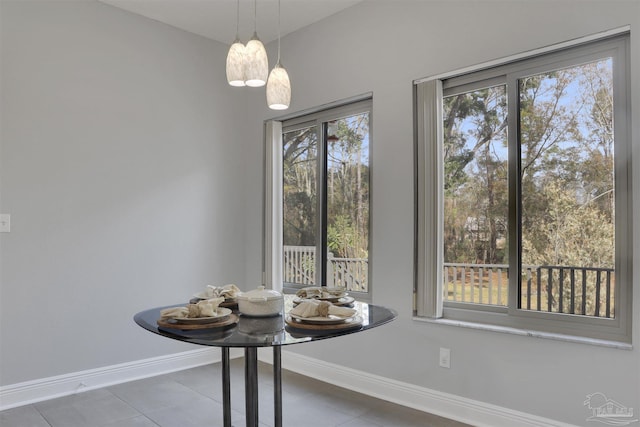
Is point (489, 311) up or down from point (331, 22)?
down

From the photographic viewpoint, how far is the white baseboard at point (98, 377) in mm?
3008

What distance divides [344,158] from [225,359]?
2.05 metres

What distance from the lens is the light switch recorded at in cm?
299

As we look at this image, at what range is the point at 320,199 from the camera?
384 centimetres

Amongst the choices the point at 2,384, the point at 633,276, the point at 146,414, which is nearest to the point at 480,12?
the point at 633,276

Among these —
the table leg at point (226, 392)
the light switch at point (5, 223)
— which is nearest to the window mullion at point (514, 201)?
the table leg at point (226, 392)

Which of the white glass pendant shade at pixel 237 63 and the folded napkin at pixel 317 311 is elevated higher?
the white glass pendant shade at pixel 237 63

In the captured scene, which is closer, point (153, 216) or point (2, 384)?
point (2, 384)

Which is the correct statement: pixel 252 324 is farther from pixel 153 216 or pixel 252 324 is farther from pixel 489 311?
pixel 153 216

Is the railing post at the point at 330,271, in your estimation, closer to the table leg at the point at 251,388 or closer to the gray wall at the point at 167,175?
the gray wall at the point at 167,175

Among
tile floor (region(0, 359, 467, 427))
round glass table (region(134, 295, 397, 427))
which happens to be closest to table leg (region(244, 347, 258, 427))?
round glass table (region(134, 295, 397, 427))

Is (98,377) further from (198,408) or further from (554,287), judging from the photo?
(554,287)

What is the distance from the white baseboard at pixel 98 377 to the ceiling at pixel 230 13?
273 cm

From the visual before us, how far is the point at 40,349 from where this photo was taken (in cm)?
312
